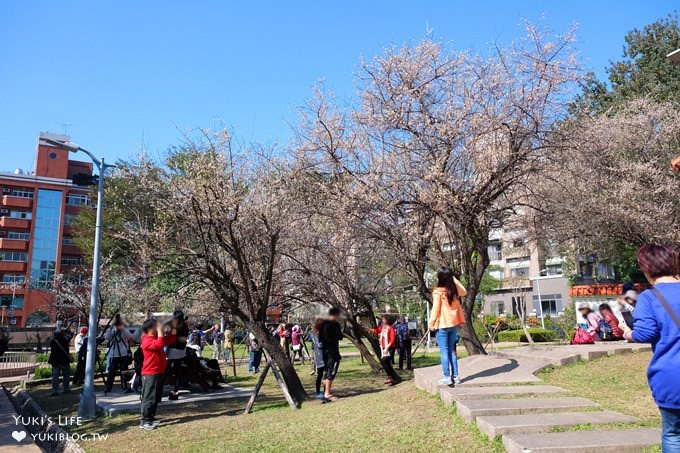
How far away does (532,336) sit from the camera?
29281 millimetres

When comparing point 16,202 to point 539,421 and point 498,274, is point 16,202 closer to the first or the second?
point 498,274

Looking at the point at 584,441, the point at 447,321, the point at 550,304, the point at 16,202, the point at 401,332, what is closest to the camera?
the point at 584,441

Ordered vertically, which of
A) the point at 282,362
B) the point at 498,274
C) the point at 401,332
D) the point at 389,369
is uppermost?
the point at 498,274

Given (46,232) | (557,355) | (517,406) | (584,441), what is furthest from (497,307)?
(584,441)

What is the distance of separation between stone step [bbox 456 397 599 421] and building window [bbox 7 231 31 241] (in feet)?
215

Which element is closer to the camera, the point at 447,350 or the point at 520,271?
the point at 447,350

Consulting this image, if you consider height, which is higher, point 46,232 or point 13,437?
point 46,232

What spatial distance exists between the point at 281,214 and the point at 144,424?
188 inches

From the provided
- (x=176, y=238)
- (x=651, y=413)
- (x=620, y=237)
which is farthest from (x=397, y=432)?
(x=620, y=237)

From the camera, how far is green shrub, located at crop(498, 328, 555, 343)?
2919cm

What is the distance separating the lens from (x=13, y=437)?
352 inches

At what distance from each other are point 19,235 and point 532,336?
56580mm

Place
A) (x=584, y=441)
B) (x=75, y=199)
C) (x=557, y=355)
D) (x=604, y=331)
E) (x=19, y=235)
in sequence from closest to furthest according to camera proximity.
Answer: (x=584, y=441), (x=557, y=355), (x=604, y=331), (x=19, y=235), (x=75, y=199)

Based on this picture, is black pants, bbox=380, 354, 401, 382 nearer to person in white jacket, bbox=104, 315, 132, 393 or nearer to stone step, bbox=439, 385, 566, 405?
stone step, bbox=439, 385, 566, 405
